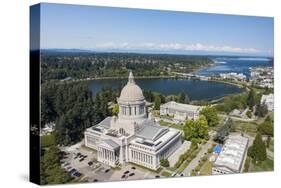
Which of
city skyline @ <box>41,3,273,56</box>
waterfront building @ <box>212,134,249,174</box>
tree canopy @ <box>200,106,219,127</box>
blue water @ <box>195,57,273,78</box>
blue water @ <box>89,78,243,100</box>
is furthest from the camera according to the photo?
blue water @ <box>195,57,273,78</box>

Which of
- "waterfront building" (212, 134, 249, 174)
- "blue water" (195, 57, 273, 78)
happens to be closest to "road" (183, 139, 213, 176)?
"waterfront building" (212, 134, 249, 174)

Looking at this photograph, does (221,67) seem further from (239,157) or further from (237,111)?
(239,157)

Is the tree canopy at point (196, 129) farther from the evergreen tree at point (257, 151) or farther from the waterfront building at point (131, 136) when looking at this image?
the evergreen tree at point (257, 151)

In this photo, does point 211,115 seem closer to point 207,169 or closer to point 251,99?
point 251,99

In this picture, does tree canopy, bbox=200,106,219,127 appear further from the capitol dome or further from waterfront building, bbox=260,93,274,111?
the capitol dome

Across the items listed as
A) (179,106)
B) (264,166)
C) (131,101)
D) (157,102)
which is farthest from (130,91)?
(264,166)
